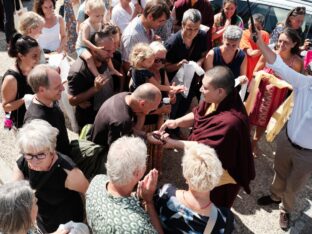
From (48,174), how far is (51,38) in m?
3.17

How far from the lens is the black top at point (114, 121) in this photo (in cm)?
304

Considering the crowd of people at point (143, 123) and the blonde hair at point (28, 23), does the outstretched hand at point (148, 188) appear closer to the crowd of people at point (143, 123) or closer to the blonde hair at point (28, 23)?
the crowd of people at point (143, 123)

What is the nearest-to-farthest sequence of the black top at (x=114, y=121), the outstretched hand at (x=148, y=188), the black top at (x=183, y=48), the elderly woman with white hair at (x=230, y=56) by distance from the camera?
the outstretched hand at (x=148, y=188), the black top at (x=114, y=121), the elderly woman with white hair at (x=230, y=56), the black top at (x=183, y=48)

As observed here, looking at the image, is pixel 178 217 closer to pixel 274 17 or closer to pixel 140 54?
pixel 140 54

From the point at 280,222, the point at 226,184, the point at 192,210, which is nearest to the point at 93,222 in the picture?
the point at 192,210

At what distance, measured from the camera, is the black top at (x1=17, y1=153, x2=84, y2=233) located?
2502mm

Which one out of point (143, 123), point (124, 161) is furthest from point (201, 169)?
point (143, 123)

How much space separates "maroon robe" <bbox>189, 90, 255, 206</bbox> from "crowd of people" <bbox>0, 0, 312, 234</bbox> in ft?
0.04

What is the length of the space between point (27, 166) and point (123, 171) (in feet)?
3.06

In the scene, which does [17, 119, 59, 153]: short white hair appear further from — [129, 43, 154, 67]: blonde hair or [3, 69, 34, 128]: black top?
[129, 43, 154, 67]: blonde hair

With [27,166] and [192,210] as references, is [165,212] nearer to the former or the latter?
[192,210]

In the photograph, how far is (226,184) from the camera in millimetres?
3266

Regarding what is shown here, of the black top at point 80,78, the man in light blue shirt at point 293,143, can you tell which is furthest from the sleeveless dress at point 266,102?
the black top at point 80,78

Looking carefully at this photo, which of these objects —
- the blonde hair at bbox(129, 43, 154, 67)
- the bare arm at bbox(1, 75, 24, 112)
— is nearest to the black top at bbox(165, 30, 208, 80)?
the blonde hair at bbox(129, 43, 154, 67)
